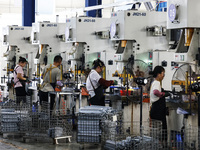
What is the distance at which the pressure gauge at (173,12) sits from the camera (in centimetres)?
712

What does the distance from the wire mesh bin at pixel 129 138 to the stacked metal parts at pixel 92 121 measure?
10cm

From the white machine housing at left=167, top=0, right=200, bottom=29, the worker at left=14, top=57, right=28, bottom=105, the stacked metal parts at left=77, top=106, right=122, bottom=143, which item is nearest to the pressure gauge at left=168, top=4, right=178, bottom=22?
the white machine housing at left=167, top=0, right=200, bottom=29

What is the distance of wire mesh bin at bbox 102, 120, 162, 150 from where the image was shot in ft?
20.8

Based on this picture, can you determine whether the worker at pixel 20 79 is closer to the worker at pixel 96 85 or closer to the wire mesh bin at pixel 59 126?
the wire mesh bin at pixel 59 126

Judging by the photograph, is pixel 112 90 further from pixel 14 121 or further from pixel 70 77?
pixel 14 121

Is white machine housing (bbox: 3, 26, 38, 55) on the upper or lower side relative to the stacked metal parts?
upper

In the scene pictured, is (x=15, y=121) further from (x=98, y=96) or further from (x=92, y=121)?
(x=92, y=121)

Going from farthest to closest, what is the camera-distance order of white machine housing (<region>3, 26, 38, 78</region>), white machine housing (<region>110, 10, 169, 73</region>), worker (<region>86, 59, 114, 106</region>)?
white machine housing (<region>3, 26, 38, 78</region>) < white machine housing (<region>110, 10, 169, 73</region>) < worker (<region>86, 59, 114, 106</region>)

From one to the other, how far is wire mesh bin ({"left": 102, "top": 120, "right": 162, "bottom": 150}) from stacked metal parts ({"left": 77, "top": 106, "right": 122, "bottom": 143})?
102 mm

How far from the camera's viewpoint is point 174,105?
7.31m

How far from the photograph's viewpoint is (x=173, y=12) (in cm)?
718

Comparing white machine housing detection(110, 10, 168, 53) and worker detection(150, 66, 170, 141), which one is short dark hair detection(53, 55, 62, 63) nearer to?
white machine housing detection(110, 10, 168, 53)

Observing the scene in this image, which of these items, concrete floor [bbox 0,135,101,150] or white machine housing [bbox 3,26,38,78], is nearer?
concrete floor [bbox 0,135,101,150]

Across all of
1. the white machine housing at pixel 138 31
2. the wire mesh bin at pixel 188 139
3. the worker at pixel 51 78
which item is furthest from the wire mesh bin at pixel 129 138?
the worker at pixel 51 78
